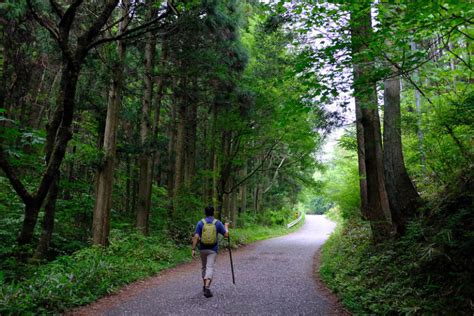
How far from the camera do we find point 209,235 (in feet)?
22.3

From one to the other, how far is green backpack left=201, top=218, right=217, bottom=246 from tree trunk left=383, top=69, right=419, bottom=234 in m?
3.91

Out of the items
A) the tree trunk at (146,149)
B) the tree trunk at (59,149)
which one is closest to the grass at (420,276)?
the tree trunk at (59,149)

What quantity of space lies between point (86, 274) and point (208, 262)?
2.56 metres

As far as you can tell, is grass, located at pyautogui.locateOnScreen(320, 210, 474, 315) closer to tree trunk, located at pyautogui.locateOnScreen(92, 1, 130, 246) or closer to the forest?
the forest

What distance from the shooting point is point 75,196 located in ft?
43.5

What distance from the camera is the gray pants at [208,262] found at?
665cm

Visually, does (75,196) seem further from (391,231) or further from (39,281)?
(391,231)

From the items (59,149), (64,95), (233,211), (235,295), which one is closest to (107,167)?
(59,149)

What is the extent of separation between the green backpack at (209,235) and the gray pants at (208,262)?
17 cm

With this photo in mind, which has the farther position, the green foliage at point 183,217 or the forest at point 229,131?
the green foliage at point 183,217

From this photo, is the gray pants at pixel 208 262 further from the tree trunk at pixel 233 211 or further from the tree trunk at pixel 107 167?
the tree trunk at pixel 233 211

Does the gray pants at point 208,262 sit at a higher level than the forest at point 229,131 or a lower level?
lower

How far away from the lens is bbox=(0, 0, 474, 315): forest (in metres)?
5.20

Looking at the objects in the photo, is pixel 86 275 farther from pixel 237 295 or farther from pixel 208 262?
pixel 237 295
